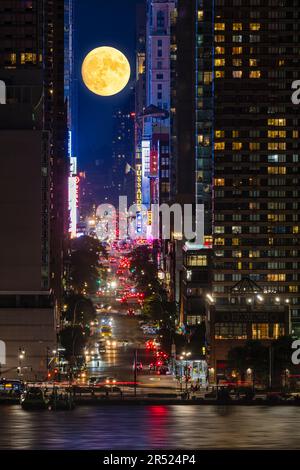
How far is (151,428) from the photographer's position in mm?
59938

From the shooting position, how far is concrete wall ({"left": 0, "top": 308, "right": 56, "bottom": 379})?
10344 centimetres

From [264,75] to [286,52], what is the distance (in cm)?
310

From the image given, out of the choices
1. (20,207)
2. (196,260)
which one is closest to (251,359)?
(20,207)

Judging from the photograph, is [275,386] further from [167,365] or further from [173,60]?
[173,60]

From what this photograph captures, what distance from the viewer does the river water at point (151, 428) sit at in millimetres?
52969

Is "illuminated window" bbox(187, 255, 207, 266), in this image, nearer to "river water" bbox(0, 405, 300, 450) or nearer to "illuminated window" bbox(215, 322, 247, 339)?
"illuminated window" bbox(215, 322, 247, 339)

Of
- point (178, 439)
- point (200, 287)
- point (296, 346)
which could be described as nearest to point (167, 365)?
point (296, 346)

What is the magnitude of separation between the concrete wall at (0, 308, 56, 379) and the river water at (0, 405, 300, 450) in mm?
29802

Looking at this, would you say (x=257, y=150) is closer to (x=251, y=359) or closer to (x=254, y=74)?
(x=254, y=74)

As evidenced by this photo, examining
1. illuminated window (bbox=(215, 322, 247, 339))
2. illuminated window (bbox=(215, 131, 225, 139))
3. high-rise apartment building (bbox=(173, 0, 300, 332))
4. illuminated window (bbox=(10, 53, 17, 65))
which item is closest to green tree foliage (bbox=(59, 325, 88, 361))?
illuminated window (bbox=(215, 322, 247, 339))

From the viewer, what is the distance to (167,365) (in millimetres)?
113000

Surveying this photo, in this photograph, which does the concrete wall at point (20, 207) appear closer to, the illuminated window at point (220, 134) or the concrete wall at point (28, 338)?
the concrete wall at point (28, 338)

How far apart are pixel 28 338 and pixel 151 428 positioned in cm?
4537

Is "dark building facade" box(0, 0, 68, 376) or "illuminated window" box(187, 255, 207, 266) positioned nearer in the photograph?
"dark building facade" box(0, 0, 68, 376)
